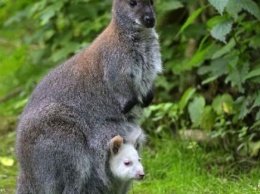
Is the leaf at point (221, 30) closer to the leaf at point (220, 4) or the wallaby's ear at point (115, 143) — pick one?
the leaf at point (220, 4)

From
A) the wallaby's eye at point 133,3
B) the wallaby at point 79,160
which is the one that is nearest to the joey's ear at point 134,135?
the wallaby at point 79,160

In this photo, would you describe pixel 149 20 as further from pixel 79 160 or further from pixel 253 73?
pixel 253 73

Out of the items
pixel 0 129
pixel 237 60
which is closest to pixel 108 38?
pixel 237 60

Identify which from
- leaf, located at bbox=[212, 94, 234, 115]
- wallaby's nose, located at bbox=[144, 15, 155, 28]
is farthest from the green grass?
wallaby's nose, located at bbox=[144, 15, 155, 28]

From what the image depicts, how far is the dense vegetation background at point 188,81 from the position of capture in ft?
23.6

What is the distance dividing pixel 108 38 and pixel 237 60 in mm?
1510

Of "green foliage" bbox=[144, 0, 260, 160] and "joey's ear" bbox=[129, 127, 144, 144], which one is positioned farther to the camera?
"green foliage" bbox=[144, 0, 260, 160]

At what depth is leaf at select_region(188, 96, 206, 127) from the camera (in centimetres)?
789

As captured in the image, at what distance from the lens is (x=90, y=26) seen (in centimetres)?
902

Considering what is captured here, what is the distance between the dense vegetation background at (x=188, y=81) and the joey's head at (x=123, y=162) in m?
1.13

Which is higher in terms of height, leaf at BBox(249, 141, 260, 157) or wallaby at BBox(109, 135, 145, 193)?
wallaby at BBox(109, 135, 145, 193)

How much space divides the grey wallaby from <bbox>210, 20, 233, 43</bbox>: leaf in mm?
635

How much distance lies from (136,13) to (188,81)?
10.5 feet

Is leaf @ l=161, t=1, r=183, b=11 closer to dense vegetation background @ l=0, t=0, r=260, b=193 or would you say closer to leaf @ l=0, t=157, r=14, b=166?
dense vegetation background @ l=0, t=0, r=260, b=193
